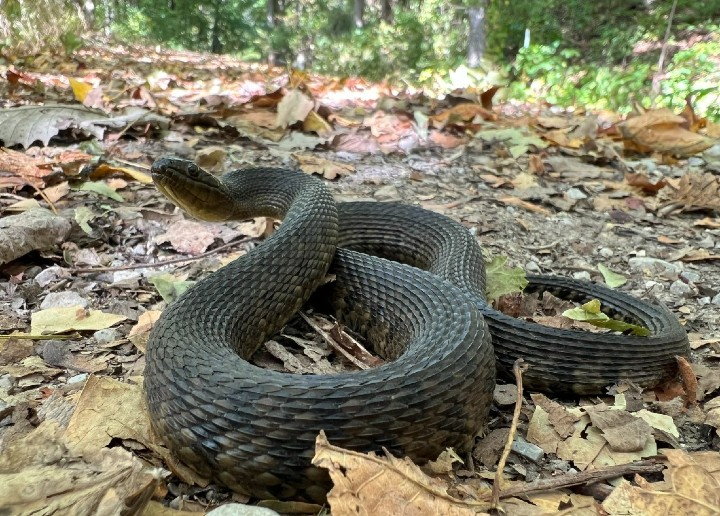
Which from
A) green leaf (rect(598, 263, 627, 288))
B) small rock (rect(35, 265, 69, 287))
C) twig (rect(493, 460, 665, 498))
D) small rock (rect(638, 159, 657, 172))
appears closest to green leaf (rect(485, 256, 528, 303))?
green leaf (rect(598, 263, 627, 288))

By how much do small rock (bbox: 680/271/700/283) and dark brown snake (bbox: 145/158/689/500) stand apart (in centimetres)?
85

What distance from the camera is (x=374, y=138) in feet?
24.6

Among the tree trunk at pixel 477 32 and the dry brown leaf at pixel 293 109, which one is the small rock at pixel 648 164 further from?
the tree trunk at pixel 477 32

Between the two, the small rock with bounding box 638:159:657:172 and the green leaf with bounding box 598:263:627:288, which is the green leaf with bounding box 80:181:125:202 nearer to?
the green leaf with bounding box 598:263:627:288

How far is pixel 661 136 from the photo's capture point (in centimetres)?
753

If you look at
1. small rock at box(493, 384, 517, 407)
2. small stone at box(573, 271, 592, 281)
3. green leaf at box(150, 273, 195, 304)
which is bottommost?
small stone at box(573, 271, 592, 281)

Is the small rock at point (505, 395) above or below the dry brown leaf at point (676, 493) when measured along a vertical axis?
below

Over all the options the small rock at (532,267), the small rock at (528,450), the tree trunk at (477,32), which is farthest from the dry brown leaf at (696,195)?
the tree trunk at (477,32)

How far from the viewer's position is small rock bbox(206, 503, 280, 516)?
6.82 feet

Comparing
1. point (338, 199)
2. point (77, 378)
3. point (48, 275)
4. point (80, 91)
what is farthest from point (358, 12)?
point (77, 378)

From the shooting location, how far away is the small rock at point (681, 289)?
455 centimetres

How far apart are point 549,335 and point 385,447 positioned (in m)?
1.46

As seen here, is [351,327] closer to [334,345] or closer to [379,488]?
[334,345]

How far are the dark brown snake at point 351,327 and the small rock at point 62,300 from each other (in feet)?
2.89
